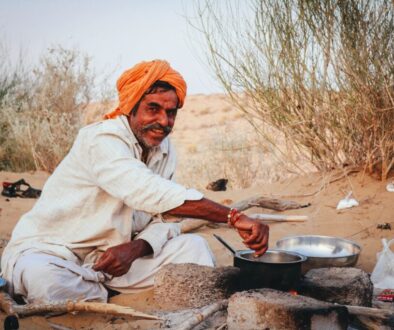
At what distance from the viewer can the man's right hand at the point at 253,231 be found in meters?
2.78

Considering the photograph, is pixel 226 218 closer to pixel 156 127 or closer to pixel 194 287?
pixel 194 287

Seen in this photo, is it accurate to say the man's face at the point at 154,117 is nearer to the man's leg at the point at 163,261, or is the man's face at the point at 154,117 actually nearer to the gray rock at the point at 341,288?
the man's leg at the point at 163,261

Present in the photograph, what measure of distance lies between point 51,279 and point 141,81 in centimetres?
125

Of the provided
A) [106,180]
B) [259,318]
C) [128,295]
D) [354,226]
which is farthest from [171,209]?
[354,226]

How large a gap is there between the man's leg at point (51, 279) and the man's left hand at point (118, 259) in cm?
9

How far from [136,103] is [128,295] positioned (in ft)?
3.91

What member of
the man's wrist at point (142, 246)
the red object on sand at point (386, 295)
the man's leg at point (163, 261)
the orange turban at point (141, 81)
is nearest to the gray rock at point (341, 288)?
the red object on sand at point (386, 295)

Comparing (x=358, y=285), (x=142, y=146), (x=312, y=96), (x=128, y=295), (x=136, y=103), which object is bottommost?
(x=128, y=295)

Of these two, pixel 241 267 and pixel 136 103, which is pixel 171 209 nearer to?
pixel 241 267

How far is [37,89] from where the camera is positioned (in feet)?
39.2

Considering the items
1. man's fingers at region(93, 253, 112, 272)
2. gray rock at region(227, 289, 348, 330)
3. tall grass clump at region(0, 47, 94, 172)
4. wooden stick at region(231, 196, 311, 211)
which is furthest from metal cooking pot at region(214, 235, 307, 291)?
tall grass clump at region(0, 47, 94, 172)

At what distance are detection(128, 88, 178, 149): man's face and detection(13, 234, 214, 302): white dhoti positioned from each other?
75 cm

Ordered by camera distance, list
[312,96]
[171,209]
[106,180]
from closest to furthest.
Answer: [171,209] → [106,180] → [312,96]

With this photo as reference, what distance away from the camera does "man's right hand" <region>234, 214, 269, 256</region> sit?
2.78 m
